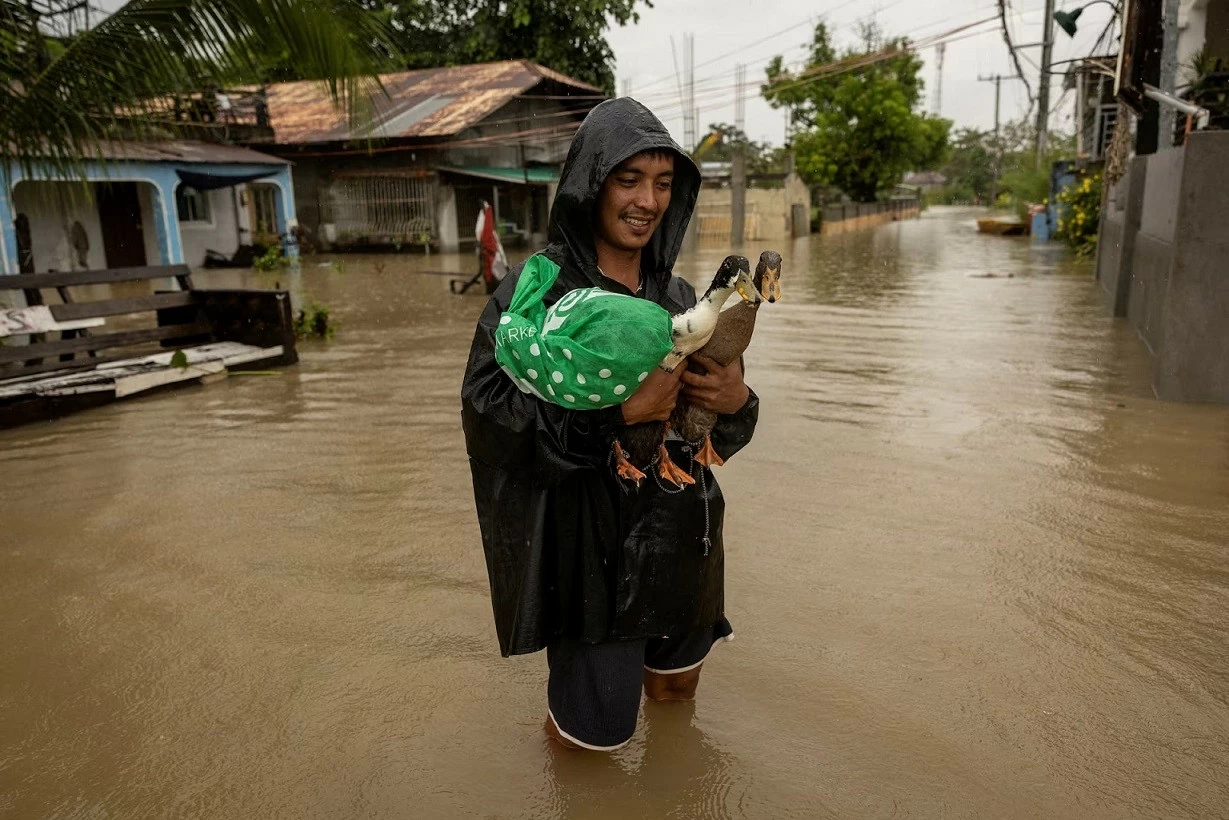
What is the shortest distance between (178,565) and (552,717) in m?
2.26

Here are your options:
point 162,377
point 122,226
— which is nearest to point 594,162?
point 162,377

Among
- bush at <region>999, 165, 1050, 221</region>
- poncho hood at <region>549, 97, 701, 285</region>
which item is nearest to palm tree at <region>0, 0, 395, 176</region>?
poncho hood at <region>549, 97, 701, 285</region>

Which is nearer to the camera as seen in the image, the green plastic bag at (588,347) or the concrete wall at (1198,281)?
the green plastic bag at (588,347)

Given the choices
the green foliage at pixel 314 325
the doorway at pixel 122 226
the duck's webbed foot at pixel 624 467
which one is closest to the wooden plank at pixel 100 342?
the green foliage at pixel 314 325

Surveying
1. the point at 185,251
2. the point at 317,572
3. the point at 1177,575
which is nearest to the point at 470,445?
the point at 317,572

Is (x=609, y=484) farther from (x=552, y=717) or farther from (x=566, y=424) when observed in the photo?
(x=552, y=717)

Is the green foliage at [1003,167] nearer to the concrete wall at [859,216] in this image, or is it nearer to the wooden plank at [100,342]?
the concrete wall at [859,216]

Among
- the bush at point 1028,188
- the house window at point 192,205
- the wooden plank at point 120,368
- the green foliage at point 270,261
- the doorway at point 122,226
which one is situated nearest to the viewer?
the wooden plank at point 120,368

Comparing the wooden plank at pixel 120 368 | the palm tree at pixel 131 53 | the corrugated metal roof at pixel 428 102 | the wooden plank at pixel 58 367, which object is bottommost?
the wooden plank at pixel 120 368

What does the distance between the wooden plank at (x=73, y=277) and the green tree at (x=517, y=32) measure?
17.5m

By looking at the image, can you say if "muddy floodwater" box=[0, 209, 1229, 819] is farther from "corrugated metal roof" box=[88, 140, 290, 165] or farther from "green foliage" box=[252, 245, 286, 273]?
"green foliage" box=[252, 245, 286, 273]

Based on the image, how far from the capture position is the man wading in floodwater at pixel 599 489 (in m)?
1.95

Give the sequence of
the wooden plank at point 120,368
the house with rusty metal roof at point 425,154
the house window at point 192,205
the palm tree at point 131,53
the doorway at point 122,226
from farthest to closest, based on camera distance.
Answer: the house with rusty metal roof at point 425,154, the house window at point 192,205, the doorway at point 122,226, the wooden plank at point 120,368, the palm tree at point 131,53

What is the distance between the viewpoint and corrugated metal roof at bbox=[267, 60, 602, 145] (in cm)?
2103
